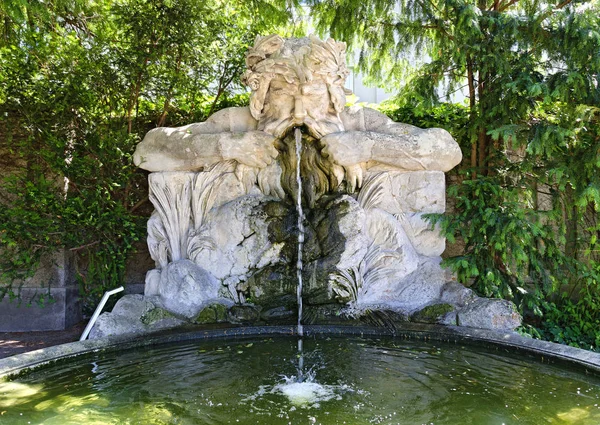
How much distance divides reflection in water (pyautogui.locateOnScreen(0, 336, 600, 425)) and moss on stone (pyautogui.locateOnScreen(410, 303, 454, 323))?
1.69 feet

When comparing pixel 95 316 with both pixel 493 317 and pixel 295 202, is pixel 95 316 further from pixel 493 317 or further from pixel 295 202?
pixel 493 317

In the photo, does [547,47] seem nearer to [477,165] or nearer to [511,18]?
[511,18]

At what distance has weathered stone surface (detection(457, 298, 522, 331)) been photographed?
13.5 ft

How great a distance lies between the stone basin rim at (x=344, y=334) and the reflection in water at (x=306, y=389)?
0.09 m

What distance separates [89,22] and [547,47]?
476cm

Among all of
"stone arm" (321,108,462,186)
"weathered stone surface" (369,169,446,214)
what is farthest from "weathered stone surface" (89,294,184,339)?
"weathered stone surface" (369,169,446,214)

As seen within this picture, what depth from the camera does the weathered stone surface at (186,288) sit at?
4418 millimetres

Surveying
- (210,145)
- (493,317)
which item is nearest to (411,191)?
(493,317)

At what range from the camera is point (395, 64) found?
6645mm

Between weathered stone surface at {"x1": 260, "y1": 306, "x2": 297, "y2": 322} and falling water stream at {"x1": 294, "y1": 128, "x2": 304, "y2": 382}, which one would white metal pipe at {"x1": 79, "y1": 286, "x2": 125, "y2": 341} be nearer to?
weathered stone surface at {"x1": 260, "y1": 306, "x2": 297, "y2": 322}

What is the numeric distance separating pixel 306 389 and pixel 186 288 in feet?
6.06

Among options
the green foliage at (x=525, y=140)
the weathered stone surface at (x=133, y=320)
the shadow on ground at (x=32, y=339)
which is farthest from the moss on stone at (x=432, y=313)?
the shadow on ground at (x=32, y=339)

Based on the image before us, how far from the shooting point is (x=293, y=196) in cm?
498

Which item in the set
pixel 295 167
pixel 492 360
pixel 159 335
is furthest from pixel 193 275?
pixel 492 360
